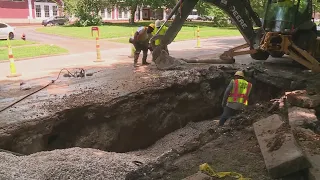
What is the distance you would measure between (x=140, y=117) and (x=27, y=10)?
43.3 meters

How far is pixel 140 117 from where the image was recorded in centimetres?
895

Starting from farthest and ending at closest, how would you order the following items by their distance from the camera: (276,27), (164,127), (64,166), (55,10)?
(55,10), (276,27), (164,127), (64,166)

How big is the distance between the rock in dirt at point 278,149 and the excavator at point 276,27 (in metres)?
4.66

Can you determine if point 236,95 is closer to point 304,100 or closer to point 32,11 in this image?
point 304,100

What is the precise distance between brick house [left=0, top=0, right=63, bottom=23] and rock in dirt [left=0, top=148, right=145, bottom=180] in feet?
143

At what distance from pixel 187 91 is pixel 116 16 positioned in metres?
46.8

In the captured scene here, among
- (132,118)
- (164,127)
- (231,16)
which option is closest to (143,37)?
(231,16)

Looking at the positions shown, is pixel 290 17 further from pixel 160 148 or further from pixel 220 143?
pixel 220 143

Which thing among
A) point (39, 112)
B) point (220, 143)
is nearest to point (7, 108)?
point (39, 112)

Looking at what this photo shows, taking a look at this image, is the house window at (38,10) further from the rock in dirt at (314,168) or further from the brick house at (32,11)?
the rock in dirt at (314,168)

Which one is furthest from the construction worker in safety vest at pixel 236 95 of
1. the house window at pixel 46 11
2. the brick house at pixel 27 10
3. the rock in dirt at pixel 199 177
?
the house window at pixel 46 11

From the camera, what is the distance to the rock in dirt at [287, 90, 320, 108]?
24.1 ft

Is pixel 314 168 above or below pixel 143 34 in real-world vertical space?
below

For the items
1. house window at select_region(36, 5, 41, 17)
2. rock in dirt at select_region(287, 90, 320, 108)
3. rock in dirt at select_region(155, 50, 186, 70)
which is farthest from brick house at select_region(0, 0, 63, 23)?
rock in dirt at select_region(287, 90, 320, 108)
